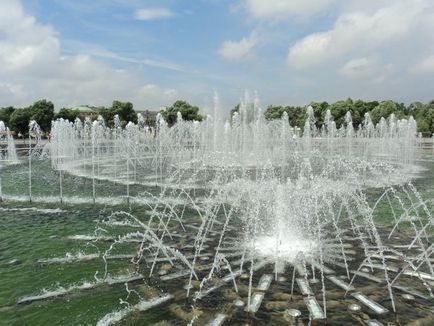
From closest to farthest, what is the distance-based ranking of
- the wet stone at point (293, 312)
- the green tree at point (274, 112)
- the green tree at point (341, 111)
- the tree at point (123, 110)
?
1. the wet stone at point (293, 312)
2. the green tree at point (341, 111)
3. the tree at point (123, 110)
4. the green tree at point (274, 112)

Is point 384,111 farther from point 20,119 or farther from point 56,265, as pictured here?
point 56,265

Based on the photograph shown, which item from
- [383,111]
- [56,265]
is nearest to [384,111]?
[383,111]

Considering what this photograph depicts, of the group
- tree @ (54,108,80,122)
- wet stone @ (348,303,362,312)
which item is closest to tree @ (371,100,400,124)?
tree @ (54,108,80,122)

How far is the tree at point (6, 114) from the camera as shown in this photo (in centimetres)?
7206

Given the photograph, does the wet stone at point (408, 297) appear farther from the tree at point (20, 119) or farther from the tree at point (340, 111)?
the tree at point (340, 111)

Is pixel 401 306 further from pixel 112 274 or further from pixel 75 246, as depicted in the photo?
pixel 75 246

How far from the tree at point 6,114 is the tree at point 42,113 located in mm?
7956

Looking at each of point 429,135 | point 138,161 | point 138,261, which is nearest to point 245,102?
point 138,161

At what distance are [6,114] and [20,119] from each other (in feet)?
26.6

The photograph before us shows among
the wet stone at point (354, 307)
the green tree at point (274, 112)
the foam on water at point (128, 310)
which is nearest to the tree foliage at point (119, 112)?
the green tree at point (274, 112)

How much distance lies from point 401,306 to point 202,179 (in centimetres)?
1528

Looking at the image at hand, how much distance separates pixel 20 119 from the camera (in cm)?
6656

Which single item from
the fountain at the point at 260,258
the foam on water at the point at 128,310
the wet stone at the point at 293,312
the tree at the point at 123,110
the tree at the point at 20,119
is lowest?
the foam on water at the point at 128,310

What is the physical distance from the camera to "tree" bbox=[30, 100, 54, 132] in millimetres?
66312
